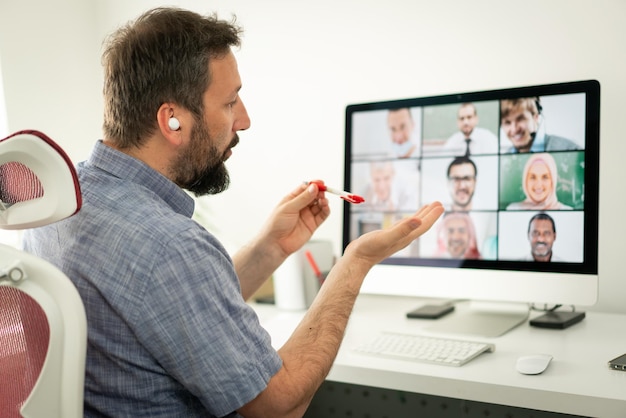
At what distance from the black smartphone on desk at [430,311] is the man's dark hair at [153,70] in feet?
2.69

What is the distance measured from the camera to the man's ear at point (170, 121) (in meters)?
1.12

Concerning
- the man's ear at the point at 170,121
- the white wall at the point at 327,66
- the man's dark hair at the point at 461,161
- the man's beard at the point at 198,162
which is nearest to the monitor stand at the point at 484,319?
the white wall at the point at 327,66

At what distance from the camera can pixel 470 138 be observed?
159cm

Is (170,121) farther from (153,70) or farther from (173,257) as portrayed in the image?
(173,257)

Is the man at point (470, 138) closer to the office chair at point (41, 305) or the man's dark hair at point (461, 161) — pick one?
the man's dark hair at point (461, 161)

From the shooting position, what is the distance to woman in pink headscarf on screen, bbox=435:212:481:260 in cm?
157

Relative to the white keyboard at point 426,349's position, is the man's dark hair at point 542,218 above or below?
above

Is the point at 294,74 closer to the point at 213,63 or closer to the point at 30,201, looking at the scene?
the point at 213,63

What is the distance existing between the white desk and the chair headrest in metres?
0.70

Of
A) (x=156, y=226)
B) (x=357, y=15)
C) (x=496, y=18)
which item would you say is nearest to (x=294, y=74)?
(x=357, y=15)

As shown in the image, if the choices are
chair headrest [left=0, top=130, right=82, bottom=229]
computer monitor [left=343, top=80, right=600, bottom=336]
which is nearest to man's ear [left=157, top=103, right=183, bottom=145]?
chair headrest [left=0, top=130, right=82, bottom=229]

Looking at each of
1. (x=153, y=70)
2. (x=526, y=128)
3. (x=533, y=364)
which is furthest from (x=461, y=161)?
(x=153, y=70)

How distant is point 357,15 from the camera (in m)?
2.01

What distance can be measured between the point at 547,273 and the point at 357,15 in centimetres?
96
